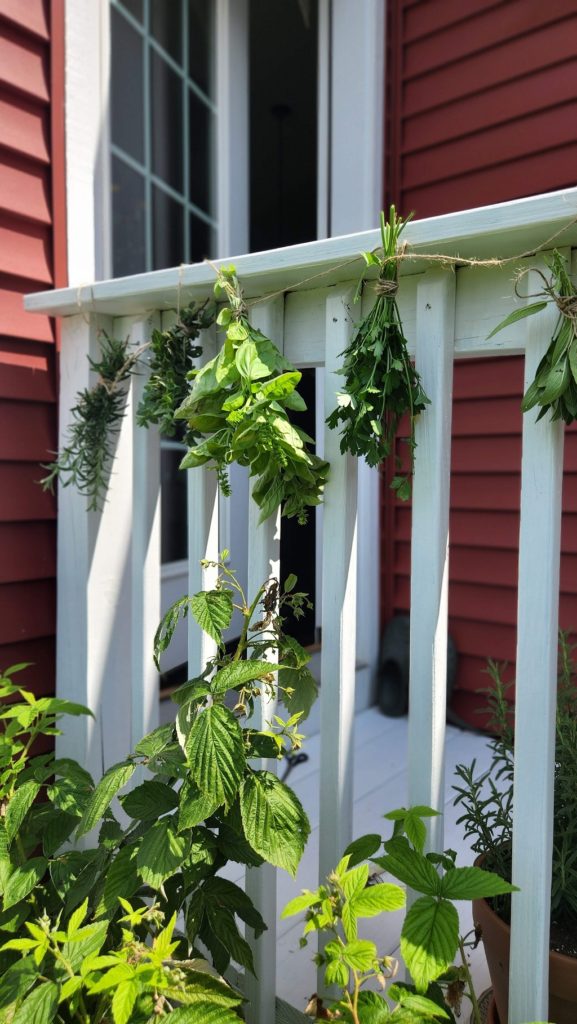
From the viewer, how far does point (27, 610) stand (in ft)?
5.25

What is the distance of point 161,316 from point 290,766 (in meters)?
1.62

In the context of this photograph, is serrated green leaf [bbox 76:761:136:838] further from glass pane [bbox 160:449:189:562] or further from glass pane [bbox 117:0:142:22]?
glass pane [bbox 117:0:142:22]

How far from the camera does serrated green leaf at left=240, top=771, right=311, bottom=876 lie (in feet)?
2.98

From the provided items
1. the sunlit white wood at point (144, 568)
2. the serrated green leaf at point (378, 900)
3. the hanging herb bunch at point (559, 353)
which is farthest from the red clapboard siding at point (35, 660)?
the hanging herb bunch at point (559, 353)

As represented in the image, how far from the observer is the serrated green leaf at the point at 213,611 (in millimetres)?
975

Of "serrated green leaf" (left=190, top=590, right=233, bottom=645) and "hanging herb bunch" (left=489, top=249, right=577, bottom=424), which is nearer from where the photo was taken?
"hanging herb bunch" (left=489, top=249, right=577, bottom=424)

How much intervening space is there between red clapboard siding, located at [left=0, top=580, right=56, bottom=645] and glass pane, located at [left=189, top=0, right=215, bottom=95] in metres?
1.81

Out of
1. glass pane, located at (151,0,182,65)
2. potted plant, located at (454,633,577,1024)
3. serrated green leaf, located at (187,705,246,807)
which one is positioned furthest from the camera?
glass pane, located at (151,0,182,65)

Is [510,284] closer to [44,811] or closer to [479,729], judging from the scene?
[44,811]

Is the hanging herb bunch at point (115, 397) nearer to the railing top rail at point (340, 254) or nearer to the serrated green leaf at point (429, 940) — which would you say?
the railing top rail at point (340, 254)

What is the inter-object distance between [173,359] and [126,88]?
1397 mm

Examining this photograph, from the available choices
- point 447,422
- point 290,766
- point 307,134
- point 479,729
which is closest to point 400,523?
point 479,729

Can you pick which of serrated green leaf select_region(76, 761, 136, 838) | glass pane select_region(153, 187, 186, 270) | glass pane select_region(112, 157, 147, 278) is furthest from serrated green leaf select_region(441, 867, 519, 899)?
glass pane select_region(153, 187, 186, 270)

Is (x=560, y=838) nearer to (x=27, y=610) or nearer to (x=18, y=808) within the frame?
(x=18, y=808)
